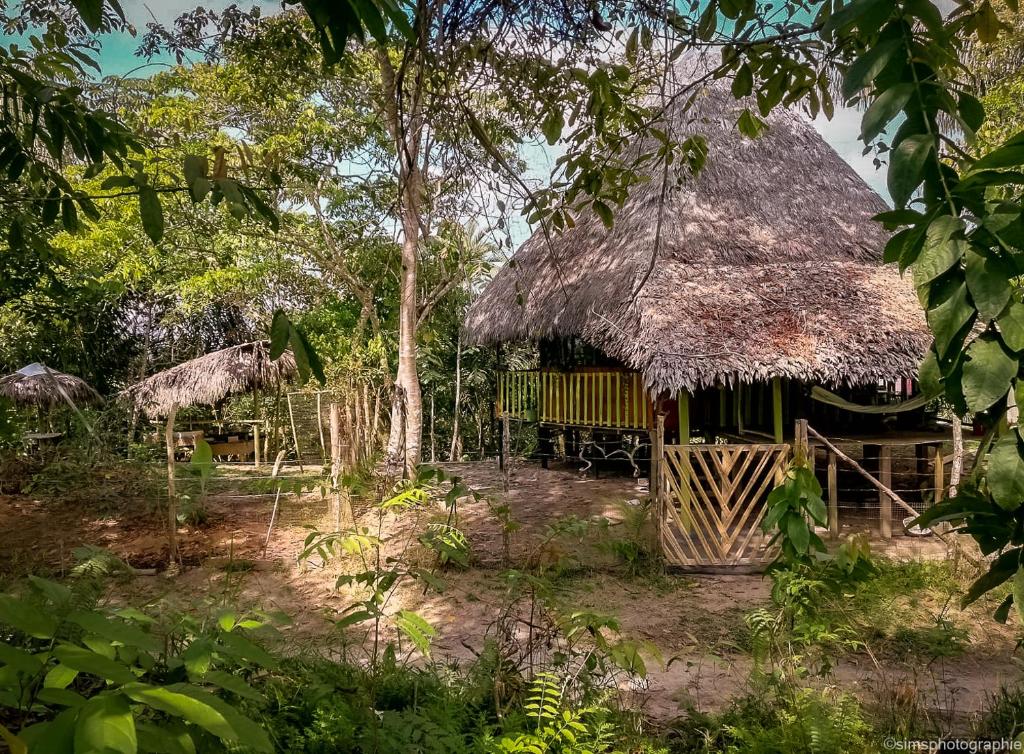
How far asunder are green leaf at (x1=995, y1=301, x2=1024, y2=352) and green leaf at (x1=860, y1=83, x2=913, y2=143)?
0.31 metres

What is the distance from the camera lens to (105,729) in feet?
1.98

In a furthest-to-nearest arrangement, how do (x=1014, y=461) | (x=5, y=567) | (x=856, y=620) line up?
(x=5, y=567) → (x=856, y=620) → (x=1014, y=461)

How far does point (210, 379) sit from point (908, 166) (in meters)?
9.21

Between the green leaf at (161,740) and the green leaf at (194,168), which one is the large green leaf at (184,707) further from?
the green leaf at (194,168)

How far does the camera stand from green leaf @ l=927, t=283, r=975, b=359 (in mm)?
911

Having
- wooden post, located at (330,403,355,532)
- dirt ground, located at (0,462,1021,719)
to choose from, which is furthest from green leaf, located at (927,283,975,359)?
wooden post, located at (330,403,355,532)

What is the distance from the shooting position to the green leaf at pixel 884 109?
1.03 meters

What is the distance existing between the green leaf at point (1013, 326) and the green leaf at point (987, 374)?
19mm

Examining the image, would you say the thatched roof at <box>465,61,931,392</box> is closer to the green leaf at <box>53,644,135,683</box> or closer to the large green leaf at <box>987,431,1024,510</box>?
the large green leaf at <box>987,431,1024,510</box>

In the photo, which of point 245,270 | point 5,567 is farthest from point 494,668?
point 245,270

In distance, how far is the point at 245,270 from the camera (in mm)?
9930

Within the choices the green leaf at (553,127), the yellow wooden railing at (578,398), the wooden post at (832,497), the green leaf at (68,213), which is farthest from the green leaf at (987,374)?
the yellow wooden railing at (578,398)

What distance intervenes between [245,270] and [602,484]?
5.74 m

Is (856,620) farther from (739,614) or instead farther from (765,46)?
(765,46)
